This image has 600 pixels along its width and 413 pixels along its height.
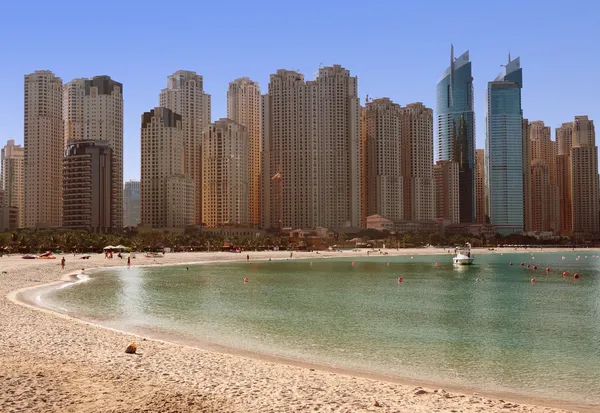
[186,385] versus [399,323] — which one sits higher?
[186,385]

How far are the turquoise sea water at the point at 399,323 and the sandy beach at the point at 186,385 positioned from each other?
352 centimetres

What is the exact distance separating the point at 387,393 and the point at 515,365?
9.92 metres

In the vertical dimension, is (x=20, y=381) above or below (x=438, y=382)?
above

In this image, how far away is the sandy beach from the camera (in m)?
16.6

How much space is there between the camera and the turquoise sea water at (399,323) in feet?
83.1

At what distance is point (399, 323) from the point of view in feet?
131

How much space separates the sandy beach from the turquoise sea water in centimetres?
352

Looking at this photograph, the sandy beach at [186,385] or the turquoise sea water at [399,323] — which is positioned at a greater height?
the sandy beach at [186,385]

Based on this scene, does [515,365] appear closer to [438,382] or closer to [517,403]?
[438,382]

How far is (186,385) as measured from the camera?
19203 millimetres

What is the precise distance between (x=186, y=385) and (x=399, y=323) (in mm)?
23632

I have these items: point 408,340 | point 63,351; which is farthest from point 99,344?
point 408,340

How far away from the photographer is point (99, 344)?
1052 inches

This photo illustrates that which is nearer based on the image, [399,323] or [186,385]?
[186,385]
